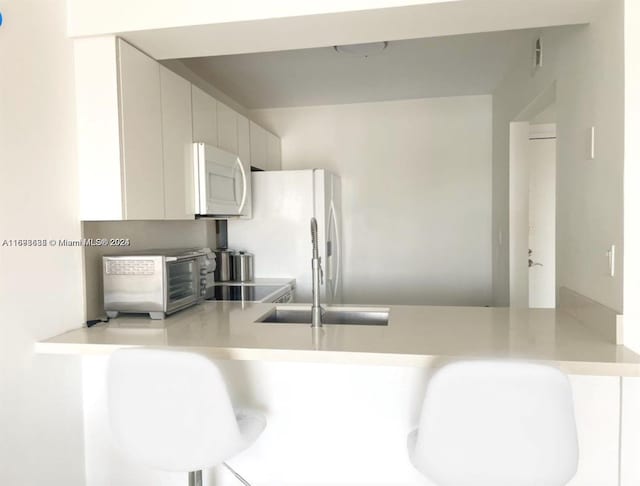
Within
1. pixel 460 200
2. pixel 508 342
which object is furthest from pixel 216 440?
pixel 460 200

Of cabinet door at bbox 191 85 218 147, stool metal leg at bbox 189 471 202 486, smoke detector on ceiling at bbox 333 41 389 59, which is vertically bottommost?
stool metal leg at bbox 189 471 202 486

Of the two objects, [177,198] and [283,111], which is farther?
[283,111]

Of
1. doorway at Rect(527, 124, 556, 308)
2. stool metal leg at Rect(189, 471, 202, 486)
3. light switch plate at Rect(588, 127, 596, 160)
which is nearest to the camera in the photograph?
stool metal leg at Rect(189, 471, 202, 486)

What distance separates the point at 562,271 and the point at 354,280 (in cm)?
229

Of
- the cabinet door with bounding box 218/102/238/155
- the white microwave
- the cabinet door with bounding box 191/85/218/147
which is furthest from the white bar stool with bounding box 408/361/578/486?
the cabinet door with bounding box 218/102/238/155

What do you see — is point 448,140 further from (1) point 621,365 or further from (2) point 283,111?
(1) point 621,365

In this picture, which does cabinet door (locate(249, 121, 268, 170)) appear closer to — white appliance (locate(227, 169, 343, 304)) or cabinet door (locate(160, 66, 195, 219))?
white appliance (locate(227, 169, 343, 304))

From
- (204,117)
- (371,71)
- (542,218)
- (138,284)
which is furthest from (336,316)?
(542,218)

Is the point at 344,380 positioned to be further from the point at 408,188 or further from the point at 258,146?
the point at 408,188

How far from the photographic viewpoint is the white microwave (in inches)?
90.6

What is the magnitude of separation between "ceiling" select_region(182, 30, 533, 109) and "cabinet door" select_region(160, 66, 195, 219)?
83cm

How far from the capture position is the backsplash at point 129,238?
1.93 m

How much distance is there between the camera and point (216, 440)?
131 centimetres

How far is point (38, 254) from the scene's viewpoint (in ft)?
5.19
